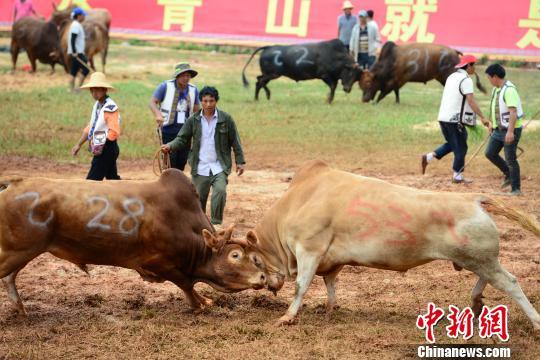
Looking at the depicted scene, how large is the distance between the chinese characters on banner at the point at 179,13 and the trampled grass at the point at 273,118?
1307mm

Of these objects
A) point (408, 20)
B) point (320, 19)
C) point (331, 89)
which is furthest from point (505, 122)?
point (320, 19)

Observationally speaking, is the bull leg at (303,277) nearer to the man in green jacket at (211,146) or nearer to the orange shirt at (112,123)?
the man in green jacket at (211,146)

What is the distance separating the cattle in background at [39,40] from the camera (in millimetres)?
21672

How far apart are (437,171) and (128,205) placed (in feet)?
23.7

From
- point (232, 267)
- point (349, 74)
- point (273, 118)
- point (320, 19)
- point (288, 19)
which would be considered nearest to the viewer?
point (232, 267)

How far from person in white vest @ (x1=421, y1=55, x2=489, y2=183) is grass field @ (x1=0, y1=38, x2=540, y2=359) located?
0.46 metres

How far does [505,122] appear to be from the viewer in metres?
11.4

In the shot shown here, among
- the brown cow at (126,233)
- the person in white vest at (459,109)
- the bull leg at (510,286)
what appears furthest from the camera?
the person in white vest at (459,109)

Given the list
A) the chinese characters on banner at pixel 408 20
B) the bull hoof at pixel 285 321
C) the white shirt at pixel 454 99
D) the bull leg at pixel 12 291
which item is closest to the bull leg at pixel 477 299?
the bull hoof at pixel 285 321

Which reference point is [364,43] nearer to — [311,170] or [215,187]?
[215,187]

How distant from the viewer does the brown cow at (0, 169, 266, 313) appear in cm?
664

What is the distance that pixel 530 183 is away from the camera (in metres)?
12.4

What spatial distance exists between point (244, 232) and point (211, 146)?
39.8 inches

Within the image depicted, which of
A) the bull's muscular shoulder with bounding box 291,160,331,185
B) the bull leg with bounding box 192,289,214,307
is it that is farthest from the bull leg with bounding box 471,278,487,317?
the bull leg with bounding box 192,289,214,307
